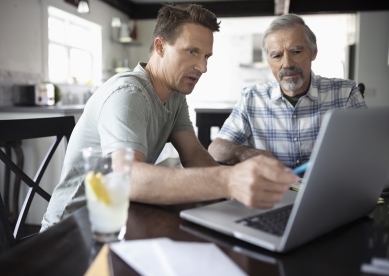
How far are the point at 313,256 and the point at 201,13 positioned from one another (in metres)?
0.96

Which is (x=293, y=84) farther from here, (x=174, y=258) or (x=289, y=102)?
(x=174, y=258)

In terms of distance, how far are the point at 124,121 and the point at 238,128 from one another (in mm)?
880

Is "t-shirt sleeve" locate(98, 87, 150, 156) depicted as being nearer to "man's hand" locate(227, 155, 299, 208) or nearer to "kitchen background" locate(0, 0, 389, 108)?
"man's hand" locate(227, 155, 299, 208)

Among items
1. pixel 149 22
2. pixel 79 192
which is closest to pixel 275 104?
pixel 79 192

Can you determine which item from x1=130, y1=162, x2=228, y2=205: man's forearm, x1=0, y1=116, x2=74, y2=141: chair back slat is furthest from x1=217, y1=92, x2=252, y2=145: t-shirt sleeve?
x1=130, y1=162, x2=228, y2=205: man's forearm

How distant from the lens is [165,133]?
1.40 meters

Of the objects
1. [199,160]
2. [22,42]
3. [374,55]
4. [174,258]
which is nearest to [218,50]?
[374,55]

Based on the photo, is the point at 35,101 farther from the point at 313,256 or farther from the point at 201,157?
the point at 313,256

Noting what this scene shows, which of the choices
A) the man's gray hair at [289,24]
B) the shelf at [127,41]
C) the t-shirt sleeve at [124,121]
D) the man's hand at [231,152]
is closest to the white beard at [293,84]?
the man's gray hair at [289,24]

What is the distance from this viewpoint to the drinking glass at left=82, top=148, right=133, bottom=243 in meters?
0.63

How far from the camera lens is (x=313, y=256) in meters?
0.59

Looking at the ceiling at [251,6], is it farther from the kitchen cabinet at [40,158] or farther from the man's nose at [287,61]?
the man's nose at [287,61]

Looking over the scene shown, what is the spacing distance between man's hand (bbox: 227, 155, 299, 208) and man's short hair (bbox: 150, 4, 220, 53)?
76 cm

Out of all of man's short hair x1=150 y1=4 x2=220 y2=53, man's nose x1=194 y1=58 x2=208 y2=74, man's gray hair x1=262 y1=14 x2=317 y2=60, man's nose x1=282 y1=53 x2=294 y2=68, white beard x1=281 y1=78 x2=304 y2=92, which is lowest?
white beard x1=281 y1=78 x2=304 y2=92
